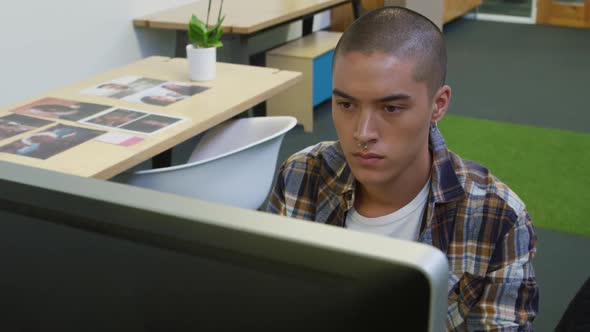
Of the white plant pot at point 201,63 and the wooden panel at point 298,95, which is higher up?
the white plant pot at point 201,63

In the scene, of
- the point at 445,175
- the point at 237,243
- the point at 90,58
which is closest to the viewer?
the point at 237,243

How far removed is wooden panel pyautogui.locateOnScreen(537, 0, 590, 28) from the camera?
7.07 metres

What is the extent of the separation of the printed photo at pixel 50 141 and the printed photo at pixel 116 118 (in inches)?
2.8

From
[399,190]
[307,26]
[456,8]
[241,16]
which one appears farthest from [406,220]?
[456,8]

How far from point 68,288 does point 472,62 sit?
5.67 meters

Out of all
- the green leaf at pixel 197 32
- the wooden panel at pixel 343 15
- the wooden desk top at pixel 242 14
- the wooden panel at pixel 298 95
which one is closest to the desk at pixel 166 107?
the green leaf at pixel 197 32

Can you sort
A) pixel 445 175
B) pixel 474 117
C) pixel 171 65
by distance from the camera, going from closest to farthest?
1. pixel 445 175
2. pixel 171 65
3. pixel 474 117

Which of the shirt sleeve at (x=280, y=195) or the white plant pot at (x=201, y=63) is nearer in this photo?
the shirt sleeve at (x=280, y=195)

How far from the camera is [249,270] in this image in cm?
46

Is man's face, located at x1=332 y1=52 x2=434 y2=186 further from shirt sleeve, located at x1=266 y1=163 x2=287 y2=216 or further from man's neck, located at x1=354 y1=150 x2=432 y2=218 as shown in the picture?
shirt sleeve, located at x1=266 y1=163 x2=287 y2=216

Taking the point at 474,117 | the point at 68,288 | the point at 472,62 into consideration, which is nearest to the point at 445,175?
the point at 68,288

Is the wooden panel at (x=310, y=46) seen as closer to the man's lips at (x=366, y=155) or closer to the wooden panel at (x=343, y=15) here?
the wooden panel at (x=343, y=15)

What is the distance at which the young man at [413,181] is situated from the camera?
117 centimetres

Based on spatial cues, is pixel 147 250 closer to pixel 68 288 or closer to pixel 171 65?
pixel 68 288
